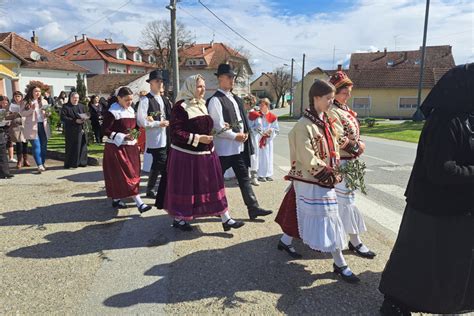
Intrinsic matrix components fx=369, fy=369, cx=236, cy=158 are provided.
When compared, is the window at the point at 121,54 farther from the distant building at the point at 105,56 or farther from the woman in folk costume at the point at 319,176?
the woman in folk costume at the point at 319,176

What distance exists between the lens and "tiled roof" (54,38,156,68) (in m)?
56.1

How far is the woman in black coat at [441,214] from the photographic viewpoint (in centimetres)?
250

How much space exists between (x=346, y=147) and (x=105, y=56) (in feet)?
195

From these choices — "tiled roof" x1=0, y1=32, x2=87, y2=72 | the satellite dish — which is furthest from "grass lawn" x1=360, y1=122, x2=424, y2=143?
the satellite dish

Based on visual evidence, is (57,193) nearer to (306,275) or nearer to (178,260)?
(178,260)

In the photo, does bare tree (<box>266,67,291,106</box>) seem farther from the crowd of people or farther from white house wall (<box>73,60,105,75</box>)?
the crowd of people

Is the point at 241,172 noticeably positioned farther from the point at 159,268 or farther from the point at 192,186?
the point at 159,268

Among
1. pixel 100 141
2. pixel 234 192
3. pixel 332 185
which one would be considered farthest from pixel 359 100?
pixel 332 185

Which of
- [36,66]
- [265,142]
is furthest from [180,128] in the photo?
[36,66]

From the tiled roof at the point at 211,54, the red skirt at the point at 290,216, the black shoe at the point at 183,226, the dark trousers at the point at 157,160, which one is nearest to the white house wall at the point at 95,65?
the tiled roof at the point at 211,54

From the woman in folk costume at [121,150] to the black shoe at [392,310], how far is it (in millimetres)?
3635

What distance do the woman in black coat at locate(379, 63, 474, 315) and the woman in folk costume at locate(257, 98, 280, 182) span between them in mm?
5353

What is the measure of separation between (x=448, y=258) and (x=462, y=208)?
38cm

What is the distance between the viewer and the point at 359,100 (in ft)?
149
